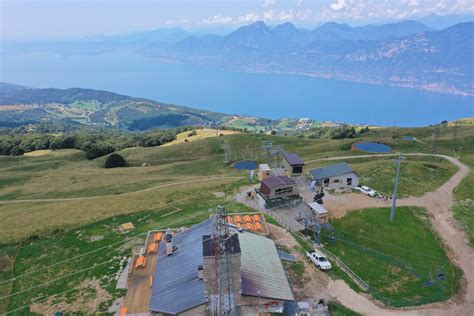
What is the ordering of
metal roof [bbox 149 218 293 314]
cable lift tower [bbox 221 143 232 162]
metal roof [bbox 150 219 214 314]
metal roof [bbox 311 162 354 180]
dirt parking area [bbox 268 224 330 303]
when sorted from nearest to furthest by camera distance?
metal roof [bbox 150 219 214 314] → metal roof [bbox 149 218 293 314] → dirt parking area [bbox 268 224 330 303] → metal roof [bbox 311 162 354 180] → cable lift tower [bbox 221 143 232 162]

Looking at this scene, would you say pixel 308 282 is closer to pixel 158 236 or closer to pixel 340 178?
pixel 158 236

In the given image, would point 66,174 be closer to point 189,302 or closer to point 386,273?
point 189,302

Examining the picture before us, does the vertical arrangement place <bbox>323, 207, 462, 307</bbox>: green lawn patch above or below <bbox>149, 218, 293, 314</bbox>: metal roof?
below

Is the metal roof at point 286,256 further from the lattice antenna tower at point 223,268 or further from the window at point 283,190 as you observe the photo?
the window at point 283,190

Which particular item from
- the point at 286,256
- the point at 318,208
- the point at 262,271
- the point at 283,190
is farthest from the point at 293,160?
the point at 262,271

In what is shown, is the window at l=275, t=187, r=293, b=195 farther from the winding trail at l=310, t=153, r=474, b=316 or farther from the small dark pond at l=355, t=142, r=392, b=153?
the small dark pond at l=355, t=142, r=392, b=153

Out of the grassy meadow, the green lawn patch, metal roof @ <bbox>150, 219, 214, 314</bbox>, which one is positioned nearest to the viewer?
metal roof @ <bbox>150, 219, 214, 314</bbox>

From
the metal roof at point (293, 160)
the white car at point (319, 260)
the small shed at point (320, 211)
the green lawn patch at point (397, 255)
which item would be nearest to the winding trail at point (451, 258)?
the green lawn patch at point (397, 255)

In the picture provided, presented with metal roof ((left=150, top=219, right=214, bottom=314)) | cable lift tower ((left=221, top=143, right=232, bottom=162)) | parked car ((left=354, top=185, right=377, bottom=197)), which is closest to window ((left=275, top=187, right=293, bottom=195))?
parked car ((left=354, top=185, right=377, bottom=197))
